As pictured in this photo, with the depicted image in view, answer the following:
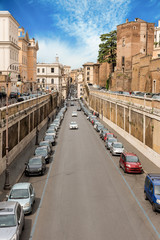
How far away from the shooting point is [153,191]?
16.8m

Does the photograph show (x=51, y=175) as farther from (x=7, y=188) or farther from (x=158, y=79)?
(x=158, y=79)

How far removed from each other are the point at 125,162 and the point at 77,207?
28.4ft

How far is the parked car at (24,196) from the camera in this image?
1597cm

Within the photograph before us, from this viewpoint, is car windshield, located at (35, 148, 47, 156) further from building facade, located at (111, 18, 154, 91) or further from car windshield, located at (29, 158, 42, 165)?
building facade, located at (111, 18, 154, 91)

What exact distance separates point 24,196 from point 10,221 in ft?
12.3

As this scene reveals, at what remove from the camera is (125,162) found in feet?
80.9

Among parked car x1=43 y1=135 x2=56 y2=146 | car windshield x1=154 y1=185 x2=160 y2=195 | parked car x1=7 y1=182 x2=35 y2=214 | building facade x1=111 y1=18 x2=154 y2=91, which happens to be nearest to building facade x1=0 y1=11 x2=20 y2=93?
building facade x1=111 y1=18 x2=154 y2=91

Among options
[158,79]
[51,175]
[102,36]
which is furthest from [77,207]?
[102,36]

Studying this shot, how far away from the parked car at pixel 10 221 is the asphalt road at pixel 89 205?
110cm

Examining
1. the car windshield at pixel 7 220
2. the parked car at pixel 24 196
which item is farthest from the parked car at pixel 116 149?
the car windshield at pixel 7 220

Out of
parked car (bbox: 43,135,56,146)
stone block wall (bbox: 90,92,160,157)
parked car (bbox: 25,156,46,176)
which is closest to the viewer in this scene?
parked car (bbox: 25,156,46,176)

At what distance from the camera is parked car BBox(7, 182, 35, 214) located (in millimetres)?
15969

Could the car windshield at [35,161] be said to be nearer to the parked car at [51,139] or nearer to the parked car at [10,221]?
the parked car at [10,221]

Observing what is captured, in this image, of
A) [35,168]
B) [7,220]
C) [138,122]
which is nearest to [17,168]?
[35,168]
